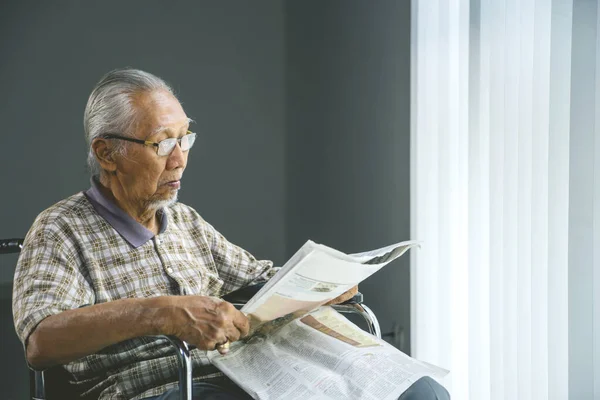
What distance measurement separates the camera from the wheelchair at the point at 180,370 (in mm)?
1192

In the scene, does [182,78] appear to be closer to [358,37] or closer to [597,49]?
[358,37]

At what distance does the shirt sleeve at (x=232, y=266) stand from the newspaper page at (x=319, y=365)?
347 millimetres

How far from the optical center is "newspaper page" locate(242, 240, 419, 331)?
1.12 meters

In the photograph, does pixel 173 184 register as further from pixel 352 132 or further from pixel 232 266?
pixel 352 132

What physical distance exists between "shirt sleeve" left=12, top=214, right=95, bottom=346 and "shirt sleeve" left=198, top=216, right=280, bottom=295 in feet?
1.41

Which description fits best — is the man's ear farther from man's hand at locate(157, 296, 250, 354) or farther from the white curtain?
the white curtain

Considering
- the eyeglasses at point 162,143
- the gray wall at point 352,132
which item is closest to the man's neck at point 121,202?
the eyeglasses at point 162,143

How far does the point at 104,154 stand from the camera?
155cm

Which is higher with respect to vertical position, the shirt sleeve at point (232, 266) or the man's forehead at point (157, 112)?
the man's forehead at point (157, 112)

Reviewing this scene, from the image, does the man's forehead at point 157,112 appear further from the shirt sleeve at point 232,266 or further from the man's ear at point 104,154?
the shirt sleeve at point 232,266

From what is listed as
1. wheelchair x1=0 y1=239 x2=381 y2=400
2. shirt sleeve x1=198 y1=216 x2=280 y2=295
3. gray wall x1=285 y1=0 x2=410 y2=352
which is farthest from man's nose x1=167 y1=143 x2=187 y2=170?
gray wall x1=285 y1=0 x2=410 y2=352

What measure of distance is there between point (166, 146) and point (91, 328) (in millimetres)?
501

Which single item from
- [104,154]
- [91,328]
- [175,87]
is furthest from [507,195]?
[175,87]

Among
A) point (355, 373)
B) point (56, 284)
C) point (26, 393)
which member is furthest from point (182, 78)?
point (355, 373)
